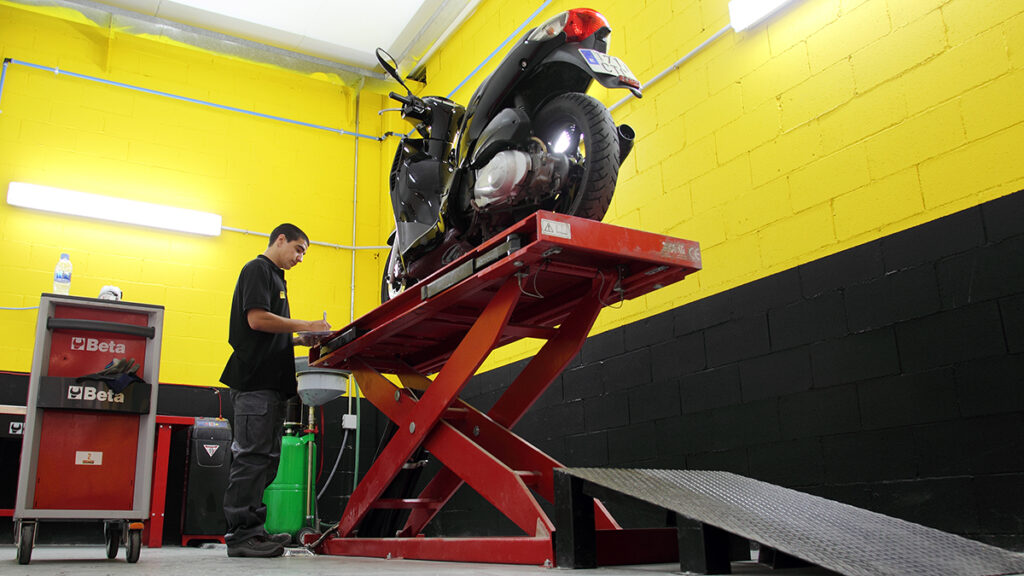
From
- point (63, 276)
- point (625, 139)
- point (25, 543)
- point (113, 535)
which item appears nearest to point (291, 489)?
point (63, 276)

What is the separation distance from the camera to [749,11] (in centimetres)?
373

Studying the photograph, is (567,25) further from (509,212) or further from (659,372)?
(659,372)

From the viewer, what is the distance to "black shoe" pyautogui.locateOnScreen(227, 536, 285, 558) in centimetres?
305

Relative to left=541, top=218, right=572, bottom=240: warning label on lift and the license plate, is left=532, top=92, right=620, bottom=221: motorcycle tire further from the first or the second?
left=541, top=218, right=572, bottom=240: warning label on lift

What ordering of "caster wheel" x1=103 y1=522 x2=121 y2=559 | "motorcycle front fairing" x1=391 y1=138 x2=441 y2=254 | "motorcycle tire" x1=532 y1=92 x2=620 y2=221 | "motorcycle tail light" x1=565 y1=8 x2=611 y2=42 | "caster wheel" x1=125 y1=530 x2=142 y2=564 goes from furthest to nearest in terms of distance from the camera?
1. "motorcycle front fairing" x1=391 y1=138 x2=441 y2=254
2. "caster wheel" x1=103 y1=522 x2=121 y2=559
3. "caster wheel" x1=125 y1=530 x2=142 y2=564
4. "motorcycle tail light" x1=565 y1=8 x2=611 y2=42
5. "motorcycle tire" x1=532 y1=92 x2=620 y2=221

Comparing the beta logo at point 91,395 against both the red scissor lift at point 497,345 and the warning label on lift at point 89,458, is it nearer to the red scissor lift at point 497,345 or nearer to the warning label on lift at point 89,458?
the warning label on lift at point 89,458

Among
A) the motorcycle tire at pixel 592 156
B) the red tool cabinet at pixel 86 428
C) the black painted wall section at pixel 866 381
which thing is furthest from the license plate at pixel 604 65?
the red tool cabinet at pixel 86 428

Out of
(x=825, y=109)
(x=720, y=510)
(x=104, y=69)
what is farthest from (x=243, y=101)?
(x=720, y=510)

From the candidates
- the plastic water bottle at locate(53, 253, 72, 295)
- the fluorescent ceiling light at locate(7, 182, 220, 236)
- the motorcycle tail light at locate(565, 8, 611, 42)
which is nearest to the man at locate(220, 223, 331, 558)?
the motorcycle tail light at locate(565, 8, 611, 42)

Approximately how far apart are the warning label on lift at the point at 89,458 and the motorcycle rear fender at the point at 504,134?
1.94 meters

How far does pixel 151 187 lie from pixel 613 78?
15.8ft

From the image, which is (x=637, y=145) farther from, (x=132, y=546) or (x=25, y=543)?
(x=25, y=543)

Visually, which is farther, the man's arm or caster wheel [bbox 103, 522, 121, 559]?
the man's arm

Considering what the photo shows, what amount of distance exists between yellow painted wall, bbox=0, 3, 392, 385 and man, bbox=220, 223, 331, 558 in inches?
114
